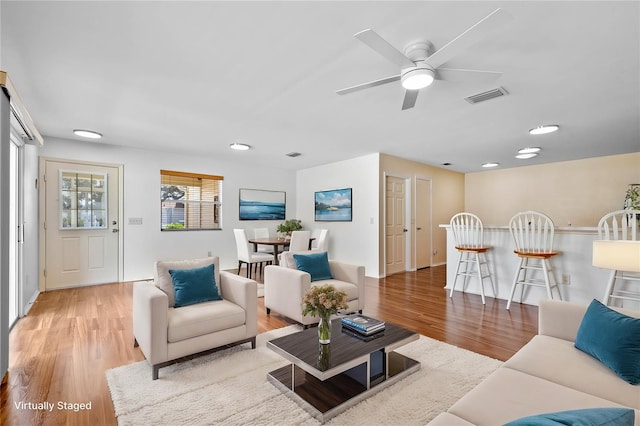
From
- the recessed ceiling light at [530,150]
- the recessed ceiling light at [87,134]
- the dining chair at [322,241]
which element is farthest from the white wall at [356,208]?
the recessed ceiling light at [87,134]

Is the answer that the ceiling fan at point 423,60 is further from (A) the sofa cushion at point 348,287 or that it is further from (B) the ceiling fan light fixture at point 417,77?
(A) the sofa cushion at point 348,287

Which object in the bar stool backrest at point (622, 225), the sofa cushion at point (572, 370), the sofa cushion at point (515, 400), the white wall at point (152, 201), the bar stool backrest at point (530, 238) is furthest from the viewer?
the white wall at point (152, 201)

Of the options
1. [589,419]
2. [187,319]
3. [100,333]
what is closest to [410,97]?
[589,419]

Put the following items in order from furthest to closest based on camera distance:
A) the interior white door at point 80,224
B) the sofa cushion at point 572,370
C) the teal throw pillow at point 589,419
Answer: the interior white door at point 80,224 → the sofa cushion at point 572,370 → the teal throw pillow at point 589,419

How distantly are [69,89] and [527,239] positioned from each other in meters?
5.31

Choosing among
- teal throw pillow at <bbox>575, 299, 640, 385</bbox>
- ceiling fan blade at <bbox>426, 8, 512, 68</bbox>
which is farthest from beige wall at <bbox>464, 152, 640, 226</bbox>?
ceiling fan blade at <bbox>426, 8, 512, 68</bbox>

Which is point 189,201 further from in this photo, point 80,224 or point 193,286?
point 193,286

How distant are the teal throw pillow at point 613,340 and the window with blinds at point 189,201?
237 inches

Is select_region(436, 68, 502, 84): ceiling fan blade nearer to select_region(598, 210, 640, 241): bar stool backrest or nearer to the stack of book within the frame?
select_region(598, 210, 640, 241): bar stool backrest

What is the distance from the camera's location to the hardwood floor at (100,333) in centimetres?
195

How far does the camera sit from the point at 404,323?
3.31 metres

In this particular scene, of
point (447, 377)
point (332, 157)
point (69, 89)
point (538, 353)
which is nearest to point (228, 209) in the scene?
point (332, 157)

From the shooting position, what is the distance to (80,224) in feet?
16.3

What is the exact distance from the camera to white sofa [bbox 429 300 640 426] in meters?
1.18
